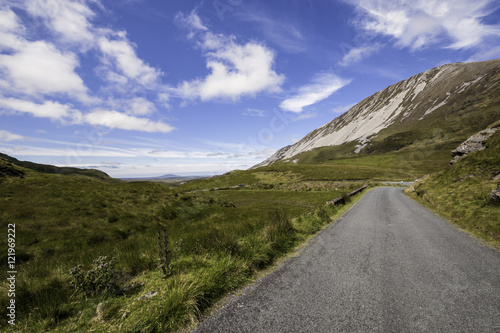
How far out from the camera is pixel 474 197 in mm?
14023

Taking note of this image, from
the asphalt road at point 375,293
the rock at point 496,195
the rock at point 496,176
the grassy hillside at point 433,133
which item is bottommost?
the asphalt road at point 375,293

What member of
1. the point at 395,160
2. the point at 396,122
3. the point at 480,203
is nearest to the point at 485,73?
the point at 396,122

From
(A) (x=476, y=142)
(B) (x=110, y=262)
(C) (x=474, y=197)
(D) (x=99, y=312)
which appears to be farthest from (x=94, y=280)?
(A) (x=476, y=142)

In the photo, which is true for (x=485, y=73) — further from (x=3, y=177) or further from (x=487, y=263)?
(x=3, y=177)

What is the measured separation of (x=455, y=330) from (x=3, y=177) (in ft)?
77.5

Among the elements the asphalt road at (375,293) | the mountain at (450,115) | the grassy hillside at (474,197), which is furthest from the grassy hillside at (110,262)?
the mountain at (450,115)

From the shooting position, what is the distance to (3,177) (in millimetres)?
14125

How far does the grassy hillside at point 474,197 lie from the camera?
384 inches

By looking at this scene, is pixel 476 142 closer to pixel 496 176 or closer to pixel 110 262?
pixel 496 176

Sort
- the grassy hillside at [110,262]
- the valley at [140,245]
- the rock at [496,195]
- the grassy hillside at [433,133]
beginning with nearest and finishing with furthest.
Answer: the grassy hillside at [110,262] → the valley at [140,245] → the rock at [496,195] → the grassy hillside at [433,133]

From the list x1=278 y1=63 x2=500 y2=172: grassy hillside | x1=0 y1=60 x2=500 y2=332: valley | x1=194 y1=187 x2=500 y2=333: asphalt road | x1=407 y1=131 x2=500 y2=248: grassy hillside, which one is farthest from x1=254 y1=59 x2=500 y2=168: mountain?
x1=194 y1=187 x2=500 y2=333: asphalt road

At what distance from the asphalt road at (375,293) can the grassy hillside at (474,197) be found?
2.95 m

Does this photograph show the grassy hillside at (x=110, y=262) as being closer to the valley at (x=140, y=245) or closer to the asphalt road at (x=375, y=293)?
the valley at (x=140, y=245)

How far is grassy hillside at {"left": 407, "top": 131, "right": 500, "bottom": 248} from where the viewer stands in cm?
977
